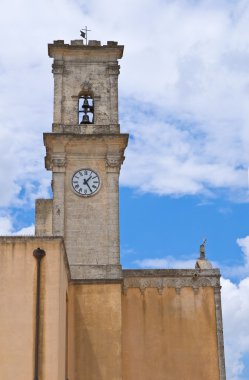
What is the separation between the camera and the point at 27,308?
21.1 m

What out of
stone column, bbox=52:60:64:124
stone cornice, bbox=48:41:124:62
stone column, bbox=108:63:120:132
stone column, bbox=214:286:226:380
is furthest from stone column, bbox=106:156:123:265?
stone cornice, bbox=48:41:124:62

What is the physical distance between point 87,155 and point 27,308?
1004 centimetres

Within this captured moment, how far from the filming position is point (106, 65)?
1240 inches

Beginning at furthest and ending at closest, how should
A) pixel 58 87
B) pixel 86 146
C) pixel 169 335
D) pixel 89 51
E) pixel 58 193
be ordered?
pixel 89 51
pixel 58 87
pixel 86 146
pixel 58 193
pixel 169 335

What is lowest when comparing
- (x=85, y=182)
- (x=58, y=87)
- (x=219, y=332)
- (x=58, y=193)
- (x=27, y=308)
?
(x=27, y=308)

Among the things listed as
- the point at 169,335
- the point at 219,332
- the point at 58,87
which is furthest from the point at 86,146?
the point at 219,332

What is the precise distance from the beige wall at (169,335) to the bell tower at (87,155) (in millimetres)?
1776

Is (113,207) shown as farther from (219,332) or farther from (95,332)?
(219,332)

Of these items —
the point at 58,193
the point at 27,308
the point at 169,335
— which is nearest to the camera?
the point at 27,308

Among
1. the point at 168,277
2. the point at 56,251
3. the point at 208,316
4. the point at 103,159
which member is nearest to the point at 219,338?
the point at 208,316

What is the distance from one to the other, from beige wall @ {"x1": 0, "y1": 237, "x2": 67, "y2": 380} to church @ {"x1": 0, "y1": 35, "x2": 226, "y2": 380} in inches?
185

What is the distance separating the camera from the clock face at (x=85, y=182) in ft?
97.6

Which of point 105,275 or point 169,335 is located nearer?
point 105,275

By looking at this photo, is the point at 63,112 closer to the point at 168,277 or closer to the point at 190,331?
the point at 168,277
